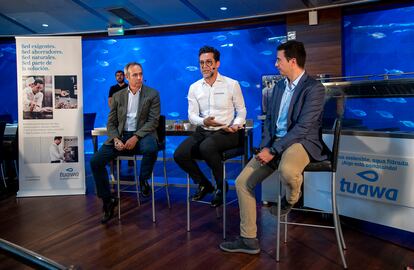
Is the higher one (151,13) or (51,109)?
(151,13)

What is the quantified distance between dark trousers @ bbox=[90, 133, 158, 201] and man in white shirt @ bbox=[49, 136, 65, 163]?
→ 1.17m

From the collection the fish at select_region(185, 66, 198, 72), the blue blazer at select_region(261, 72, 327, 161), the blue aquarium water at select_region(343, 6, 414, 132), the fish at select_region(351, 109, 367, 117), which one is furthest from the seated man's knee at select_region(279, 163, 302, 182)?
the fish at select_region(185, 66, 198, 72)

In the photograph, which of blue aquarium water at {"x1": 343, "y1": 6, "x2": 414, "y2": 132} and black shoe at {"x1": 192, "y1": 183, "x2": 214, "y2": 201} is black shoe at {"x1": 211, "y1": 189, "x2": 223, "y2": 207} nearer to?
black shoe at {"x1": 192, "y1": 183, "x2": 214, "y2": 201}

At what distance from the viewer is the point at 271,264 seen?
2627 mm

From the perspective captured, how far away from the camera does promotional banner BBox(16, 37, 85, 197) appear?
15.0 ft

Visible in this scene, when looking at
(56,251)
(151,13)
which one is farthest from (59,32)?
(56,251)

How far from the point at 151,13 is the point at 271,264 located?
19.0 ft

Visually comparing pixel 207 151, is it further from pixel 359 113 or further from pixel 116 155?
pixel 359 113

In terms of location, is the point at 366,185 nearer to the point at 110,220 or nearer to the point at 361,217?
the point at 361,217

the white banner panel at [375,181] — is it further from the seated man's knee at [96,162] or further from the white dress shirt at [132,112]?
the seated man's knee at [96,162]

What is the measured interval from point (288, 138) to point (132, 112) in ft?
5.90

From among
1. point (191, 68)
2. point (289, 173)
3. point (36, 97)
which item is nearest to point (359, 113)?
point (289, 173)

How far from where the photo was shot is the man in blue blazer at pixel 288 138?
102 inches

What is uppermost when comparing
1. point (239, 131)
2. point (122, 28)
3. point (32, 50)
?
point (122, 28)
